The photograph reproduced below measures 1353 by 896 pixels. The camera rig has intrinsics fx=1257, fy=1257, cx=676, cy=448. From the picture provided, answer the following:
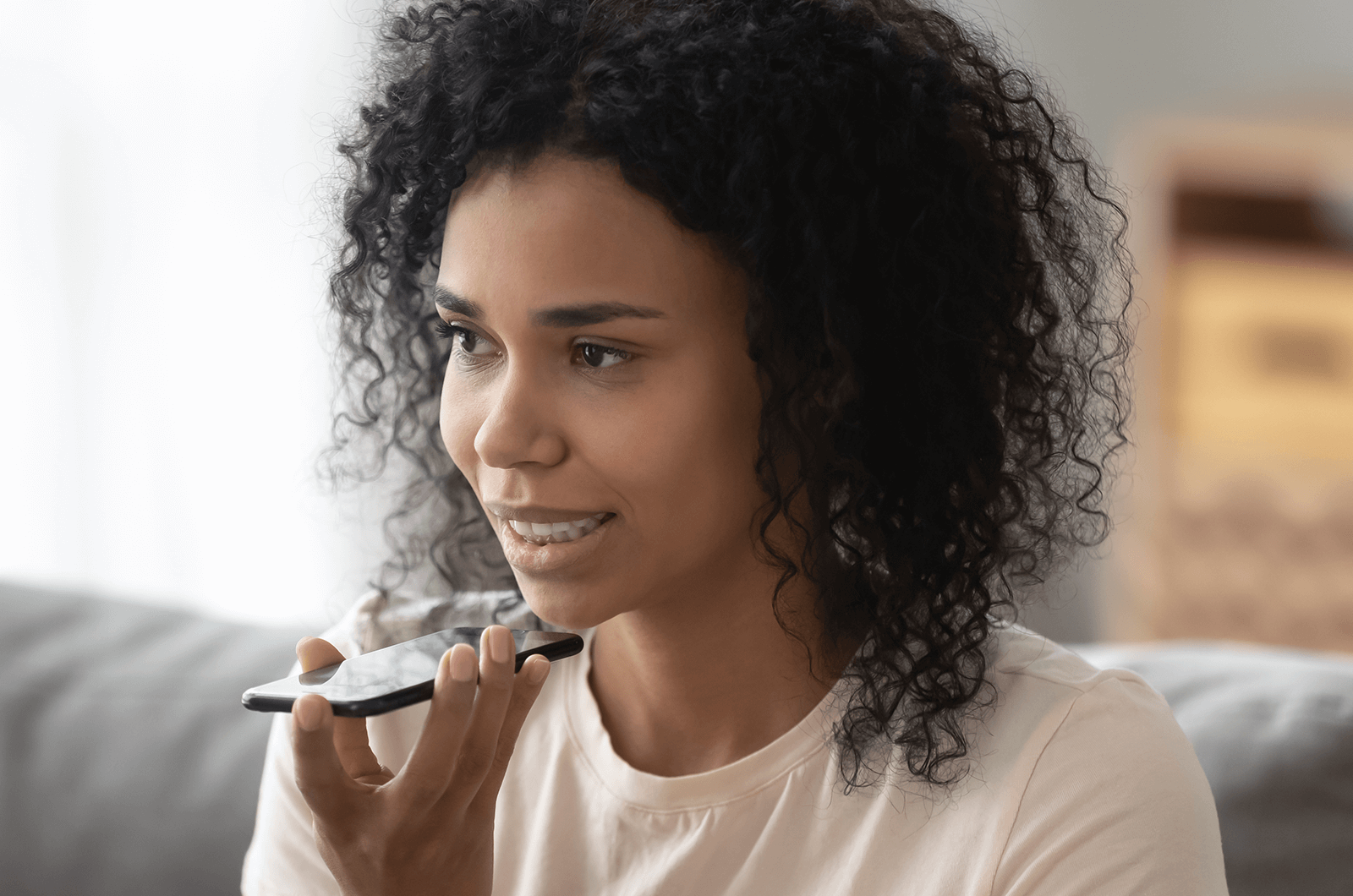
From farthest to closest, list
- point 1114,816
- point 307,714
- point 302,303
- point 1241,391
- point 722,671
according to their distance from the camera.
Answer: point 302,303 < point 1241,391 < point 722,671 < point 1114,816 < point 307,714

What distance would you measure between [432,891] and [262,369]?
1955mm

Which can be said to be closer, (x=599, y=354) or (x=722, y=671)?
(x=599, y=354)

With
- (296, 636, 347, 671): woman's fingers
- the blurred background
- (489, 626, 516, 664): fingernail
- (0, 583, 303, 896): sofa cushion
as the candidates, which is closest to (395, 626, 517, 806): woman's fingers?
(489, 626, 516, 664): fingernail

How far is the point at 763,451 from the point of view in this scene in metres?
0.88

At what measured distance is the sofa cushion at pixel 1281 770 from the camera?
98 cm

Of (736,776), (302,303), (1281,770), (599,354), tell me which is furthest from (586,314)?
(302,303)

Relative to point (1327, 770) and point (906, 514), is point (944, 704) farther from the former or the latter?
point (1327, 770)

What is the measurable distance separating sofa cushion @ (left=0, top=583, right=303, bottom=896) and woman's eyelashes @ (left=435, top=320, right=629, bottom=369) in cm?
50

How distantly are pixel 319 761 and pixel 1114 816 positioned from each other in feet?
1.73

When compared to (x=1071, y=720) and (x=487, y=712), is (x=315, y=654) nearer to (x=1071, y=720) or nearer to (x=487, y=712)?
(x=487, y=712)

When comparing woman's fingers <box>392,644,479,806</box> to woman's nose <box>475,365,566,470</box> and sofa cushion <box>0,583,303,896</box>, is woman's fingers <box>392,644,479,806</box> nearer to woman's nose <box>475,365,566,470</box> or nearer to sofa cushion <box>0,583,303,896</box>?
woman's nose <box>475,365,566,470</box>

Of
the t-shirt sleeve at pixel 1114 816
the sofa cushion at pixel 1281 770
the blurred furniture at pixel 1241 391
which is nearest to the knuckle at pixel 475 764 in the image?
the t-shirt sleeve at pixel 1114 816

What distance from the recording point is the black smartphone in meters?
0.77

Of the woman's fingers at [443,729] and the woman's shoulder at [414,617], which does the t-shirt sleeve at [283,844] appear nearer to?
the woman's shoulder at [414,617]
